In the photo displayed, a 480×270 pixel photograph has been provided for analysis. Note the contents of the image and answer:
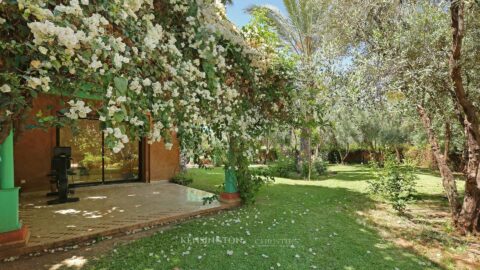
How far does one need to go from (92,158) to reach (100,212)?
4.39 m

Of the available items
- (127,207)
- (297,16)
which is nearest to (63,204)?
(127,207)

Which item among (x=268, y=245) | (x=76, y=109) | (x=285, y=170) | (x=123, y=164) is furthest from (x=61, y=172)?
(x=285, y=170)

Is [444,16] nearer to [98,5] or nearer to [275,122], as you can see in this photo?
[275,122]

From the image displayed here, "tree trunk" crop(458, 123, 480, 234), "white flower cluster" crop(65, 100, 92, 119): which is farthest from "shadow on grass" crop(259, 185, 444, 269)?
"white flower cluster" crop(65, 100, 92, 119)

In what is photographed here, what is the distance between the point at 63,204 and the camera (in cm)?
692

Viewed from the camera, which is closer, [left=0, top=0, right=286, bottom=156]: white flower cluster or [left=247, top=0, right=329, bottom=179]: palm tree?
[left=0, top=0, right=286, bottom=156]: white flower cluster

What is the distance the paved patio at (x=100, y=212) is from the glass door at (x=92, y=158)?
78 cm

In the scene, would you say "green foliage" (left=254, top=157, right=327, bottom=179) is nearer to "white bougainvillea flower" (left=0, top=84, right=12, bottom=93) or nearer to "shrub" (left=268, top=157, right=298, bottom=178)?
"shrub" (left=268, top=157, right=298, bottom=178)

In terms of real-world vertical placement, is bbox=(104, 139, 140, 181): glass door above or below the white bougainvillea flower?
below

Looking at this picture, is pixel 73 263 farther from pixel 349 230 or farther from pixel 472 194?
pixel 472 194

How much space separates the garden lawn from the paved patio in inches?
28.5

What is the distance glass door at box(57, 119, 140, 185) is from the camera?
9.38 m

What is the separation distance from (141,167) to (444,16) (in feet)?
34.0

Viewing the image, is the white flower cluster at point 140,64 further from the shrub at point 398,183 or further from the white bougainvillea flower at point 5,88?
the shrub at point 398,183
